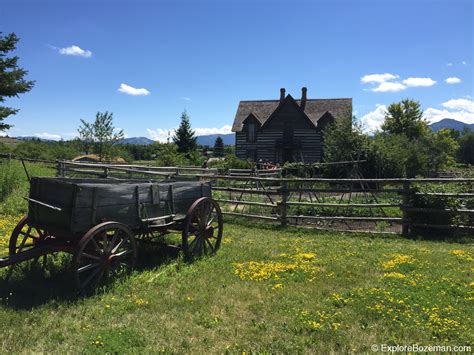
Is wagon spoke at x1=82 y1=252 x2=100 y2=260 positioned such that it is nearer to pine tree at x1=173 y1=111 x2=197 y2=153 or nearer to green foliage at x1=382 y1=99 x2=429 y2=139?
pine tree at x1=173 y1=111 x2=197 y2=153

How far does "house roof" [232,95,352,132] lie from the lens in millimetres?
41875

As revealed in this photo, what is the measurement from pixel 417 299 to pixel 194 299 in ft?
Answer: 10.0

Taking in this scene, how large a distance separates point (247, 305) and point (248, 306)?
0.16 ft

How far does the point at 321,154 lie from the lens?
4134cm

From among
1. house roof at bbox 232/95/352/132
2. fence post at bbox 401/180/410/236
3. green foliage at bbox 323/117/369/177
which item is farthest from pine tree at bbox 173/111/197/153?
fence post at bbox 401/180/410/236

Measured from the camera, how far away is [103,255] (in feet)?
18.9

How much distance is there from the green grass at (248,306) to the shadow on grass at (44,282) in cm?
2

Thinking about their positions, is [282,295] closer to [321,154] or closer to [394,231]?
[394,231]

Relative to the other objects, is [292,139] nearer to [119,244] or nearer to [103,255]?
[119,244]

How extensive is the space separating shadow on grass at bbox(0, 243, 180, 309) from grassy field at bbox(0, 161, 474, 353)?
0.02 m

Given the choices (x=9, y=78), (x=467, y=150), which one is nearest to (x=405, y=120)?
(x=467, y=150)

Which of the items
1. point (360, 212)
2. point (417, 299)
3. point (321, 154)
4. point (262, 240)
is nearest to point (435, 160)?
point (321, 154)

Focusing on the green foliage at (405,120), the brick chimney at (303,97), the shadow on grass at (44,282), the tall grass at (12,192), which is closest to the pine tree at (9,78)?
the tall grass at (12,192)

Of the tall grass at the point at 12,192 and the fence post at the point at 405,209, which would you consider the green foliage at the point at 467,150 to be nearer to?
the fence post at the point at 405,209
